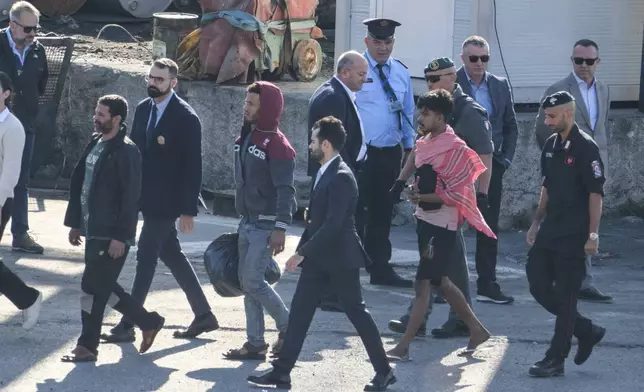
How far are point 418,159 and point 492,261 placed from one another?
171 cm

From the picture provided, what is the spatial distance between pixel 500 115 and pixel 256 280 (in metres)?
2.51

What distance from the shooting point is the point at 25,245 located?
9.89 meters

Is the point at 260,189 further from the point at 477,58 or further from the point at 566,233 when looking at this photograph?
the point at 477,58

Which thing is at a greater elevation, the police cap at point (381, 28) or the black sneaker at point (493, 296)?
the police cap at point (381, 28)

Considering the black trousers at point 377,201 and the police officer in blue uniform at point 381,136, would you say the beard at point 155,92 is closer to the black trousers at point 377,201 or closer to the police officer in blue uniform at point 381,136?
the police officer in blue uniform at point 381,136

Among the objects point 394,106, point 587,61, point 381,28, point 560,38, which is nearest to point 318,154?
point 394,106

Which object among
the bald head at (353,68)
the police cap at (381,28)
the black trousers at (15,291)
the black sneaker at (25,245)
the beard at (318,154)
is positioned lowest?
the black sneaker at (25,245)

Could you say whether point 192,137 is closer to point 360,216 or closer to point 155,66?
point 155,66

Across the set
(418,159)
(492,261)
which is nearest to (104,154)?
(418,159)

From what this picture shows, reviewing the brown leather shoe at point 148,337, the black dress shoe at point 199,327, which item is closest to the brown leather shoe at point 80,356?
the brown leather shoe at point 148,337

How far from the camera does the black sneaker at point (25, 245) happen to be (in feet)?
32.4

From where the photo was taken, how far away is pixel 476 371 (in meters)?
7.28

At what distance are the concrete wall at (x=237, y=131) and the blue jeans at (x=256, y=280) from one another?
14.7 ft

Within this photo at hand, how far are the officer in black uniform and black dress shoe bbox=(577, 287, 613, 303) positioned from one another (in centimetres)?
187
